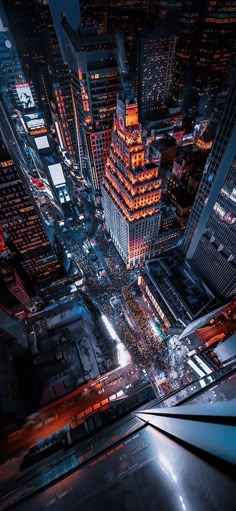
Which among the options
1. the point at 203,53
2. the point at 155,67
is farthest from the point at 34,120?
the point at 203,53

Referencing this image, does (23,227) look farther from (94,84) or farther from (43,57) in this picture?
(43,57)

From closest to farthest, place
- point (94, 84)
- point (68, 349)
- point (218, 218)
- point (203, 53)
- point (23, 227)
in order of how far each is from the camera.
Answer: point (68, 349)
point (218, 218)
point (23, 227)
point (94, 84)
point (203, 53)

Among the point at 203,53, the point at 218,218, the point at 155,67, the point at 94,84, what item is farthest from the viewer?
the point at 155,67

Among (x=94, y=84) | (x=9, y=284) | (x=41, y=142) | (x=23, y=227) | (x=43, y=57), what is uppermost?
Result: (x=43, y=57)

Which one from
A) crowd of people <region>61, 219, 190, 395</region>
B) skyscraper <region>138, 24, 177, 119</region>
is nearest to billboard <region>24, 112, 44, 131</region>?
crowd of people <region>61, 219, 190, 395</region>

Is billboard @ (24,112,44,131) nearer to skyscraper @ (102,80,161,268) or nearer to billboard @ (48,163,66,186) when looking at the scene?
billboard @ (48,163,66,186)

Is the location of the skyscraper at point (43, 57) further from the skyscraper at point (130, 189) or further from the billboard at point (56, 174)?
the skyscraper at point (130, 189)
